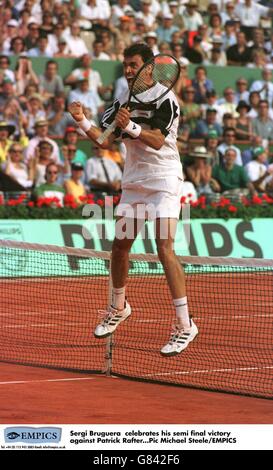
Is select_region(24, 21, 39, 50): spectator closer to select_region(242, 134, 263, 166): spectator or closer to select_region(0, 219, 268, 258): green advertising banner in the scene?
select_region(242, 134, 263, 166): spectator

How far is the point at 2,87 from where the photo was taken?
20297 mm

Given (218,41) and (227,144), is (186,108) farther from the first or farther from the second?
(218,41)

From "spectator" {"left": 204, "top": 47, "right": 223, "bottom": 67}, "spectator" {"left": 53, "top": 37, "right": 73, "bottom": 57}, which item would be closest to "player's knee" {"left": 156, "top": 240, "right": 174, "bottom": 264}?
"spectator" {"left": 53, "top": 37, "right": 73, "bottom": 57}

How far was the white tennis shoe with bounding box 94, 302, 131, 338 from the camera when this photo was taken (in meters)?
10.2

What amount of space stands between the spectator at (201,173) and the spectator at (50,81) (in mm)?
2847

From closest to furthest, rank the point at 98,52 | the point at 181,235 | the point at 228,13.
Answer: the point at 181,235, the point at 98,52, the point at 228,13

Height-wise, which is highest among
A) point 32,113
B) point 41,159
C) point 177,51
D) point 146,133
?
point 146,133

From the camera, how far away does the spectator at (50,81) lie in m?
21.5

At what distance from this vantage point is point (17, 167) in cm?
1925

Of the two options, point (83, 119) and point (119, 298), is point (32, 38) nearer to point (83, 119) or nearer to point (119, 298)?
point (119, 298)

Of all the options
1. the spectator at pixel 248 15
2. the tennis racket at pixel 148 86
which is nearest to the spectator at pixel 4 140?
the spectator at pixel 248 15

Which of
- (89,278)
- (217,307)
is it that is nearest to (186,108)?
(89,278)

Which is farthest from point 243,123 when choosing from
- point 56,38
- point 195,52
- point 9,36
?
point 9,36

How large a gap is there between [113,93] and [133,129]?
13561mm
